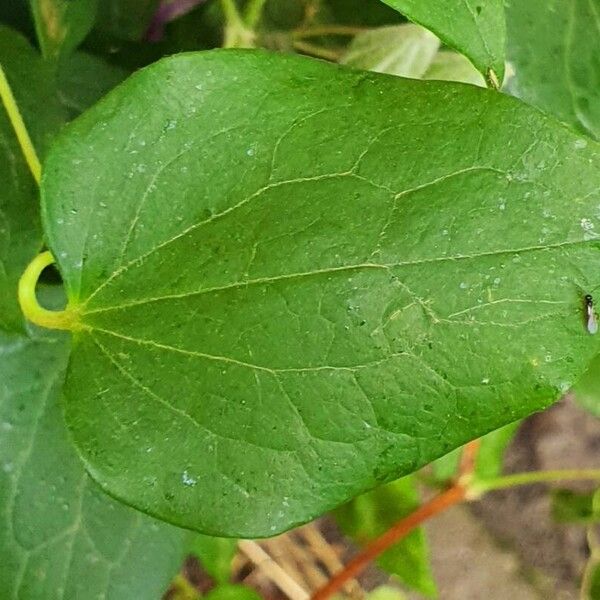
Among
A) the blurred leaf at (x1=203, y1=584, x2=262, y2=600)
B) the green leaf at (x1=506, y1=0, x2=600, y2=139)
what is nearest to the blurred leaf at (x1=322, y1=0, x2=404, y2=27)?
the green leaf at (x1=506, y1=0, x2=600, y2=139)

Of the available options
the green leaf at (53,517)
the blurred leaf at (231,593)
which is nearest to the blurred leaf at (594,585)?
the blurred leaf at (231,593)

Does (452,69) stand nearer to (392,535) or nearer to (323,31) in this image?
(323,31)

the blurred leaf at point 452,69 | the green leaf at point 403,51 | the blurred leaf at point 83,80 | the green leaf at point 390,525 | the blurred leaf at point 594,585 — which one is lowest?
the blurred leaf at point 594,585

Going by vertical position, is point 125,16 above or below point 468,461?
above

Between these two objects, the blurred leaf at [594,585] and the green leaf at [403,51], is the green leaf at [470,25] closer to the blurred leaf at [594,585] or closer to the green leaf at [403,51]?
the green leaf at [403,51]

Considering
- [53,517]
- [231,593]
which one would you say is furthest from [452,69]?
[231,593]

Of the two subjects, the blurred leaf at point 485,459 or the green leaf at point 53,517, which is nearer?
the green leaf at point 53,517
